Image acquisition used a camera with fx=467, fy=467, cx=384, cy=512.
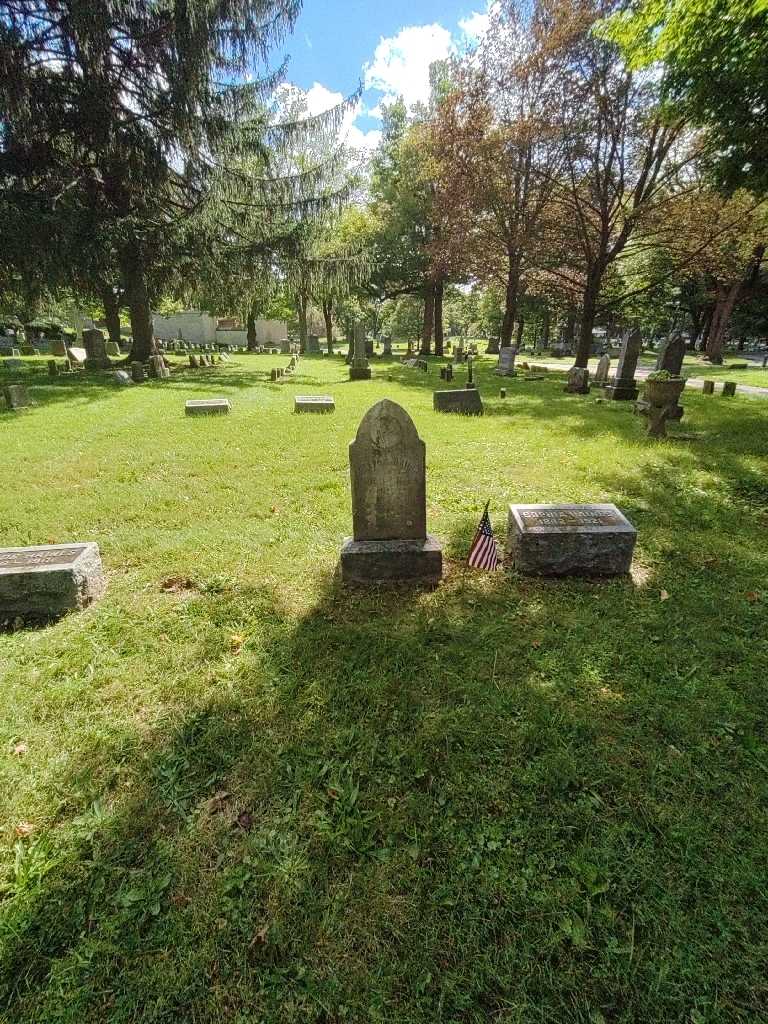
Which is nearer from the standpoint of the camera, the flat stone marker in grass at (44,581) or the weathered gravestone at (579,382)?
the flat stone marker in grass at (44,581)

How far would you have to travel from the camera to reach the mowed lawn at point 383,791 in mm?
1675

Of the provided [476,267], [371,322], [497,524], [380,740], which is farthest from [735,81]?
[371,322]

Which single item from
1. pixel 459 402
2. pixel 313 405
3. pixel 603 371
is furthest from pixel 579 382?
pixel 313 405

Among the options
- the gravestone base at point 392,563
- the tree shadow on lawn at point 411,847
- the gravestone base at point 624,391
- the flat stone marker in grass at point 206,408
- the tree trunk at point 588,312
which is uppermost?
the tree trunk at point 588,312

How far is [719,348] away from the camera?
3025 centimetres

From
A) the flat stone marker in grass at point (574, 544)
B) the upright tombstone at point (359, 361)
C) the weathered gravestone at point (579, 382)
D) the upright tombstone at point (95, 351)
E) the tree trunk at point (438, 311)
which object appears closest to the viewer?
the flat stone marker in grass at point (574, 544)

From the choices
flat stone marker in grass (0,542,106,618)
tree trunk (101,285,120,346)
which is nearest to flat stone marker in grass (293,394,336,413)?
flat stone marker in grass (0,542,106,618)

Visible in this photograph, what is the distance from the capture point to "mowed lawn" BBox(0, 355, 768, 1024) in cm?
167

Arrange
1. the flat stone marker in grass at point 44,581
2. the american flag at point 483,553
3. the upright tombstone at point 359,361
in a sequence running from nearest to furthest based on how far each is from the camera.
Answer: the flat stone marker in grass at point 44,581 → the american flag at point 483,553 → the upright tombstone at point 359,361

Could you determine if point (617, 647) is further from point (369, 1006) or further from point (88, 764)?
point (88, 764)

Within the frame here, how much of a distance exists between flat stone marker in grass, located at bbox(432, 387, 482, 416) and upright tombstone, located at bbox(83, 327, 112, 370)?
1575cm

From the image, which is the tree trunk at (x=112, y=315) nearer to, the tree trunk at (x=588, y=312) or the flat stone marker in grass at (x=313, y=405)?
the flat stone marker in grass at (x=313, y=405)

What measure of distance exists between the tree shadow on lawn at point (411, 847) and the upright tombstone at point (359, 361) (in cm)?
1701

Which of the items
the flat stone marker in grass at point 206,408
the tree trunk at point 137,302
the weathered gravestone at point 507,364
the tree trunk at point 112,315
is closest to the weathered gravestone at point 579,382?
the weathered gravestone at point 507,364
